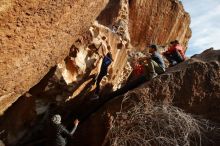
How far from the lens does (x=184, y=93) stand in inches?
314

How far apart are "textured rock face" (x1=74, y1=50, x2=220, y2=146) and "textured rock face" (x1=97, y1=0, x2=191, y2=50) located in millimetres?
5533

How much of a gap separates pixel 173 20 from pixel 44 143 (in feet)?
25.1

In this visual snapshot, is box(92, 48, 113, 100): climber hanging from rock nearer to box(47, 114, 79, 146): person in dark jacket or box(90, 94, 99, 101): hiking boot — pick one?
box(90, 94, 99, 101): hiking boot

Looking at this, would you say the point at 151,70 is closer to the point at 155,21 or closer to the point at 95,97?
the point at 95,97

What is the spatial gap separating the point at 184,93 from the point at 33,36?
3355mm

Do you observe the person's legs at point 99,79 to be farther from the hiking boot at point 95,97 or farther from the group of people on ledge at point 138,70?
the hiking boot at point 95,97

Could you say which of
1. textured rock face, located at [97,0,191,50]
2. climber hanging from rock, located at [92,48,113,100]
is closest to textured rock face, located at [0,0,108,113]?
climber hanging from rock, located at [92,48,113,100]

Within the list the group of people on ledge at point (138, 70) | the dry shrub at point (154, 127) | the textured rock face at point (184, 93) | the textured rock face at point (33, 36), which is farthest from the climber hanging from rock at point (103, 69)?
the dry shrub at point (154, 127)

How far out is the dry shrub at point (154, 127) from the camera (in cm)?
751

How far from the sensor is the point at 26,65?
7230 mm

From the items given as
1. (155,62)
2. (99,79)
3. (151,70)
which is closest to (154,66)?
(155,62)

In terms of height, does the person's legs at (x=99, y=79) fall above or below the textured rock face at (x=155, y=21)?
below

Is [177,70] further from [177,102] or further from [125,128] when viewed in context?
[125,128]

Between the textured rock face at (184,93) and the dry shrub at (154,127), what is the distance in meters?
0.18
